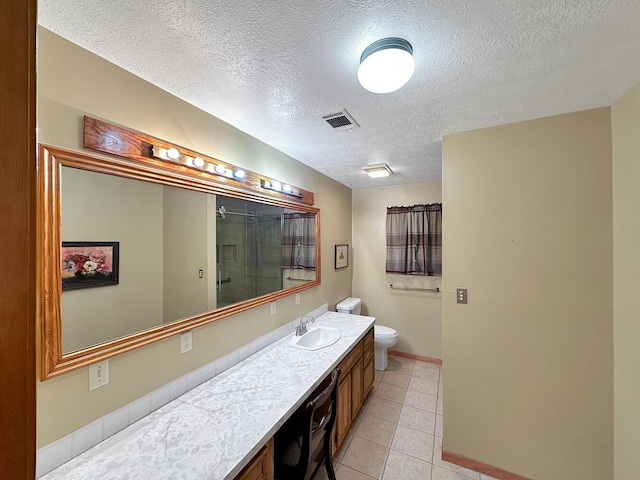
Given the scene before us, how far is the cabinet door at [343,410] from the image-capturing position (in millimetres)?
1919

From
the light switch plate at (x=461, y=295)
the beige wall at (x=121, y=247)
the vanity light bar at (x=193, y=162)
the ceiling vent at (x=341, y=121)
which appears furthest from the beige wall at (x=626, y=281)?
the beige wall at (x=121, y=247)

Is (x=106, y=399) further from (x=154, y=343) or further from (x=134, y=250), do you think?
(x=134, y=250)

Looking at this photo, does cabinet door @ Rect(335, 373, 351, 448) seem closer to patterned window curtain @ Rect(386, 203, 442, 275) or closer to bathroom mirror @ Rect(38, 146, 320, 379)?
bathroom mirror @ Rect(38, 146, 320, 379)

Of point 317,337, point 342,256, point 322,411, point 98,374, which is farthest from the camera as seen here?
point 342,256

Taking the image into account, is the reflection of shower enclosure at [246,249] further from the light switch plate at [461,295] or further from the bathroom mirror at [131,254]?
the light switch plate at [461,295]

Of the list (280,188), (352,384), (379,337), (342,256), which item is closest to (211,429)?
(352,384)

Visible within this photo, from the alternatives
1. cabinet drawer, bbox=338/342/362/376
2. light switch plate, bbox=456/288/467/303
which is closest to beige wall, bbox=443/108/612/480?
light switch plate, bbox=456/288/467/303

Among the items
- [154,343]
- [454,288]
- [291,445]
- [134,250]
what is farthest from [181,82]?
[454,288]

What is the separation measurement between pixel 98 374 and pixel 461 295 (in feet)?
7.19

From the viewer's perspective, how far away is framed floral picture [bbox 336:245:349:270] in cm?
346

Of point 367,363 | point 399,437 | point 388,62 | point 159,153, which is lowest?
point 399,437

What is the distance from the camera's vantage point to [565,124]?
5.40 feet

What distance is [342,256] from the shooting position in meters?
3.58

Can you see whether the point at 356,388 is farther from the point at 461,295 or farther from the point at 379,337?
the point at 461,295
